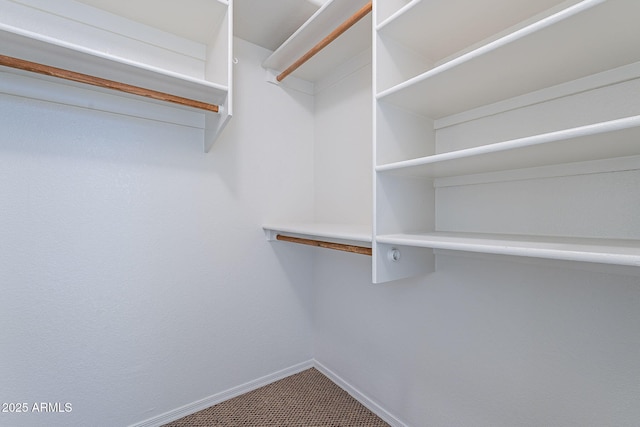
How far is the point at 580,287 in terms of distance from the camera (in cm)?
87

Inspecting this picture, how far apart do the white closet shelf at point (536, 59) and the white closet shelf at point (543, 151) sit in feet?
0.74

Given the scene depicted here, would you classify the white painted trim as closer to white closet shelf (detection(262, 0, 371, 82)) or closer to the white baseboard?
the white baseboard

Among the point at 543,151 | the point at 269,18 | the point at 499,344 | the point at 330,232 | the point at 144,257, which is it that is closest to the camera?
the point at 543,151

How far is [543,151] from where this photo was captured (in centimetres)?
73

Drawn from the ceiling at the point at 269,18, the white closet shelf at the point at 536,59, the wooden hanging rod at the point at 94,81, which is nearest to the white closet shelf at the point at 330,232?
the white closet shelf at the point at 536,59

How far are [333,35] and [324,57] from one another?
1.21 feet

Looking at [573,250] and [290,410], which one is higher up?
[573,250]

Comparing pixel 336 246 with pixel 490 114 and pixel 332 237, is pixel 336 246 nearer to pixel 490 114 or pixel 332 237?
pixel 332 237

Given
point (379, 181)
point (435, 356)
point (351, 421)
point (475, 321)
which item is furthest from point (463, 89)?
point (351, 421)

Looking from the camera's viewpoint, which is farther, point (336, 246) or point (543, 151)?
point (336, 246)

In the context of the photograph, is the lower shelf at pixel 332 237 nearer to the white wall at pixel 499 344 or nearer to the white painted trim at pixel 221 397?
the white wall at pixel 499 344

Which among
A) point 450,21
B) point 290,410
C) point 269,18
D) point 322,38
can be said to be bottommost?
point 290,410

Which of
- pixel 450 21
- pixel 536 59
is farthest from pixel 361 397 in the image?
pixel 450 21

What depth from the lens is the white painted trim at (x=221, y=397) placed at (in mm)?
1438
